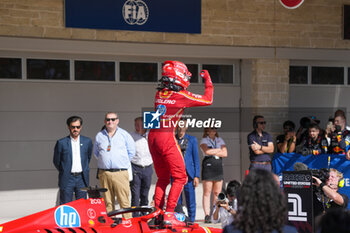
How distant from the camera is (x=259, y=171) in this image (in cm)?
271

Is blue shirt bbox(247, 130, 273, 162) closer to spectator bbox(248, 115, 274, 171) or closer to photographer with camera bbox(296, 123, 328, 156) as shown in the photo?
spectator bbox(248, 115, 274, 171)

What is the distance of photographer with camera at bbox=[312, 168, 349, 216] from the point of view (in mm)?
5523

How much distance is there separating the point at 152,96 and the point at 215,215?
4217mm

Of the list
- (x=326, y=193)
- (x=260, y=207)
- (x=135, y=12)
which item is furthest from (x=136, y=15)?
(x=260, y=207)

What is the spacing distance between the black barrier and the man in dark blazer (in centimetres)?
335

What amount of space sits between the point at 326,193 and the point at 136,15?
504 centimetres

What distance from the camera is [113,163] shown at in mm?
7918

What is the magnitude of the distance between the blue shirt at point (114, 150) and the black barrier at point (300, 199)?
3.17 metres

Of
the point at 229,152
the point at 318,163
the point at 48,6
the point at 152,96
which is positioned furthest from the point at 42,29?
the point at 318,163

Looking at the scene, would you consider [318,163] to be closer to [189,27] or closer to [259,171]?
[189,27]

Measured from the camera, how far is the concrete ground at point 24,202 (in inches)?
352

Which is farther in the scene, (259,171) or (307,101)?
(307,101)

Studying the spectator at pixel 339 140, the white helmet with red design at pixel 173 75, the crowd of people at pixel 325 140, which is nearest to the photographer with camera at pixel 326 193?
the white helmet with red design at pixel 173 75

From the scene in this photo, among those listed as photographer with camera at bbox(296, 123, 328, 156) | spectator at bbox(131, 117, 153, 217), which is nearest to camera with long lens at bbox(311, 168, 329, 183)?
photographer with camera at bbox(296, 123, 328, 156)
